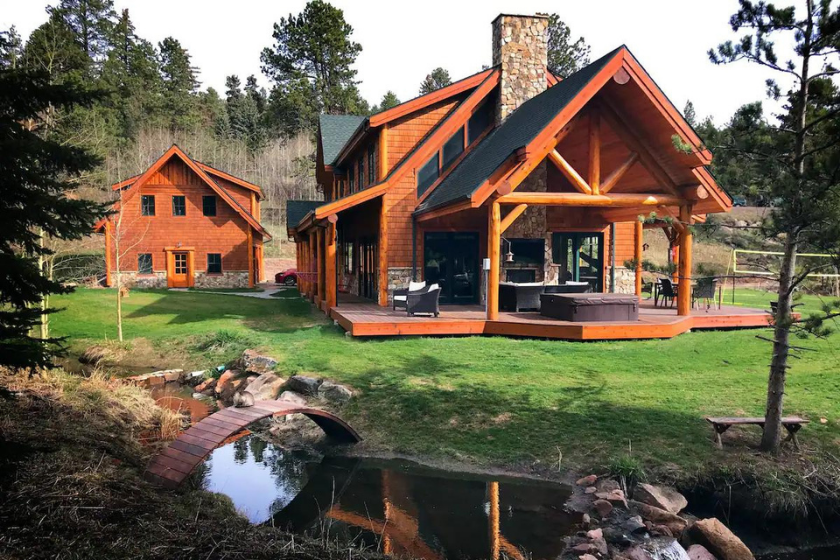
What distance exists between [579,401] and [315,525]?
428 centimetres

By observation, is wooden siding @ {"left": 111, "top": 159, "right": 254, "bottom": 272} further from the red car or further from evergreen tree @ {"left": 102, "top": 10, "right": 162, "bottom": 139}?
evergreen tree @ {"left": 102, "top": 10, "right": 162, "bottom": 139}

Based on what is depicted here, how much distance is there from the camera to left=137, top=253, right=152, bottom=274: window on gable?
27.9 m

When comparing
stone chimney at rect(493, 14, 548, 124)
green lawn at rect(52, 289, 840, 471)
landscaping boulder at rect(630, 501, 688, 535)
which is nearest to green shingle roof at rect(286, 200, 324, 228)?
stone chimney at rect(493, 14, 548, 124)

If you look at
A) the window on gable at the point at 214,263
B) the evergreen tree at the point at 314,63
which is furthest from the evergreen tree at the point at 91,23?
the window on gable at the point at 214,263

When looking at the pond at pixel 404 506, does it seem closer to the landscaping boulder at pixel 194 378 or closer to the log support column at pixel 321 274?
the landscaping boulder at pixel 194 378

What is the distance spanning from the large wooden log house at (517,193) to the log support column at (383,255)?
4cm

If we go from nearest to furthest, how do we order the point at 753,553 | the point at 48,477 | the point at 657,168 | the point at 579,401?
1. the point at 48,477
2. the point at 753,553
3. the point at 579,401
4. the point at 657,168

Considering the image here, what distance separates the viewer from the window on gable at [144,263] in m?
27.9

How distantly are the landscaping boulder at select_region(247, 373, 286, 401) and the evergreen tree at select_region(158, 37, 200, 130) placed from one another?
1716 inches

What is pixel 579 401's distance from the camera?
8.54m

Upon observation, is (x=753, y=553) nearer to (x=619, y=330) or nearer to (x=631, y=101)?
(x=619, y=330)

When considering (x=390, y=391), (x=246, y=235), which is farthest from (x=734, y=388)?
(x=246, y=235)

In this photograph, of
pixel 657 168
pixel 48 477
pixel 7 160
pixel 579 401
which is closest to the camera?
pixel 7 160

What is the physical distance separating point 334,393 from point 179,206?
73.1 feet
